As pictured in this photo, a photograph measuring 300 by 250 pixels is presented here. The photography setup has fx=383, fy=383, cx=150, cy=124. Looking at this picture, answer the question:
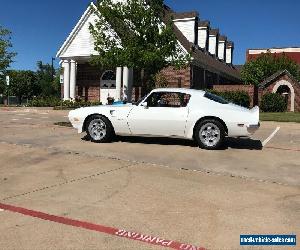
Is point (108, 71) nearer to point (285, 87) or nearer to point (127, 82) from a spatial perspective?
point (127, 82)

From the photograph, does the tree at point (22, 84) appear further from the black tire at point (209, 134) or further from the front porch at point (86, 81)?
the black tire at point (209, 134)

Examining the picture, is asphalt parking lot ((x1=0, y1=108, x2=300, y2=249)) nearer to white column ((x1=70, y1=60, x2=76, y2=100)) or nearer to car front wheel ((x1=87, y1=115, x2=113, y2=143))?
car front wheel ((x1=87, y1=115, x2=113, y2=143))

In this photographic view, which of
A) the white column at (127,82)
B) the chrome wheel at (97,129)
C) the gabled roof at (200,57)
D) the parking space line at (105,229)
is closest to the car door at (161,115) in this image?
the chrome wheel at (97,129)

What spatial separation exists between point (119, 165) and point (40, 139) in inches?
151

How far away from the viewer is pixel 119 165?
6.99 m

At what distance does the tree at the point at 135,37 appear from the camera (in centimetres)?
1410

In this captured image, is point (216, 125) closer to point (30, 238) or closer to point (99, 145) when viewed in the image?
point (99, 145)

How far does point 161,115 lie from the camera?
9.19 meters

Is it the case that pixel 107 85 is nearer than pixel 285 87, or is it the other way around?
pixel 107 85

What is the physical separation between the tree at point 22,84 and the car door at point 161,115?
50.8 meters

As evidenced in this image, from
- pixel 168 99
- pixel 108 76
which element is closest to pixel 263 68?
pixel 108 76

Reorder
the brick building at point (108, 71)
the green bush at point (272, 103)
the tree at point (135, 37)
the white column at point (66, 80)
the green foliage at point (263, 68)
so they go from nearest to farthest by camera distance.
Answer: the tree at point (135, 37)
the brick building at point (108, 71)
the green bush at point (272, 103)
the white column at point (66, 80)
the green foliage at point (263, 68)

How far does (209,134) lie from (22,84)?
176 ft

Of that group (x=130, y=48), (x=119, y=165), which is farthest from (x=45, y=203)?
(x=130, y=48)
